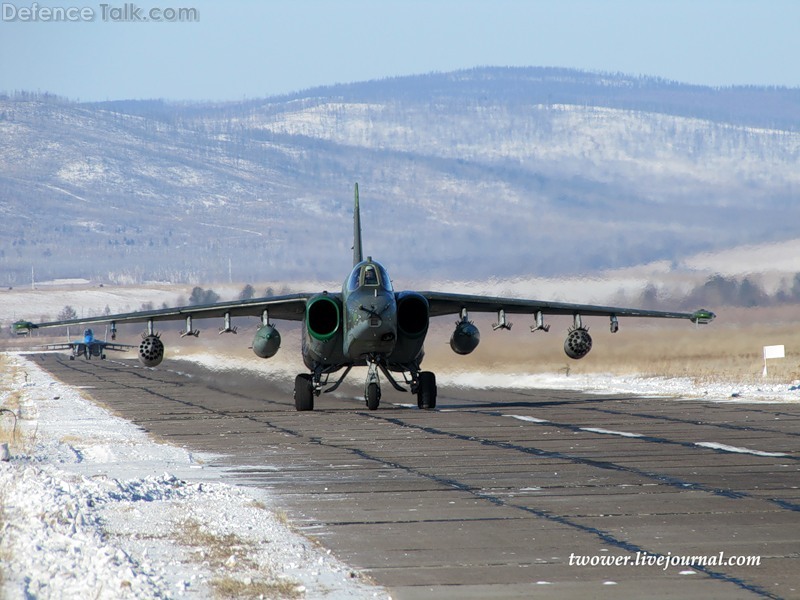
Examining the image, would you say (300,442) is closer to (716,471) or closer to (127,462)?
(127,462)

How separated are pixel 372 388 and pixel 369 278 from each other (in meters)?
2.79

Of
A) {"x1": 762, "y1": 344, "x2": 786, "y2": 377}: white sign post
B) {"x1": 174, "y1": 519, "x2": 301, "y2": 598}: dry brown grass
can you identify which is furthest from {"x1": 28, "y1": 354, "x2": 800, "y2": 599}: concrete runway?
{"x1": 762, "y1": 344, "x2": 786, "y2": 377}: white sign post

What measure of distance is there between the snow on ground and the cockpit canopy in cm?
866

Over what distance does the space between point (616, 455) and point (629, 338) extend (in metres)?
25.2

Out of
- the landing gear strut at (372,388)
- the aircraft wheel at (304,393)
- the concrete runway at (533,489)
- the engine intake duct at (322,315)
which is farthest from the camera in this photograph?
the aircraft wheel at (304,393)

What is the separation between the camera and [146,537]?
1181 cm

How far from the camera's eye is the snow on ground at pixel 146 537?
9625mm

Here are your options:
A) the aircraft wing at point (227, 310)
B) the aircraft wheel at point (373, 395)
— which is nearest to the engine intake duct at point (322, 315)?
the aircraft wing at point (227, 310)

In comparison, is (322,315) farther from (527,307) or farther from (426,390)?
(527,307)

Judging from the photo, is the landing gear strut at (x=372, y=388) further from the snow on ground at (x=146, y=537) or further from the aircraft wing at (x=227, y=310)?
the snow on ground at (x=146, y=537)

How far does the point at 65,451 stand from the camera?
19766mm

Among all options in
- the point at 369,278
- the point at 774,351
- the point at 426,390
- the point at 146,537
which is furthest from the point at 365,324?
the point at 774,351

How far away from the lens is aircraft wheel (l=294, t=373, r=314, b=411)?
29219 millimetres

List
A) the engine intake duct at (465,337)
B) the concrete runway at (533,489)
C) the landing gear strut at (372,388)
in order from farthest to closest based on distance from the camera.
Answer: the engine intake duct at (465,337)
the landing gear strut at (372,388)
the concrete runway at (533,489)
